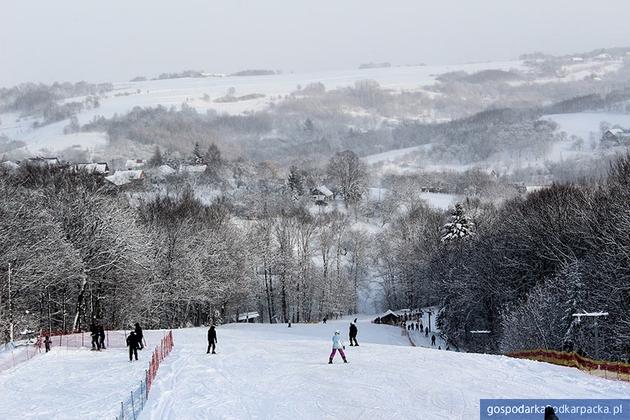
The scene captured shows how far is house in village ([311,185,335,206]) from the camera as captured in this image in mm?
152625

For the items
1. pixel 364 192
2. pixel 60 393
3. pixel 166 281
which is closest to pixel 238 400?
pixel 60 393

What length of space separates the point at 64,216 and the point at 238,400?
34.1 meters

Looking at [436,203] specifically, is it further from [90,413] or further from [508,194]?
[90,413]

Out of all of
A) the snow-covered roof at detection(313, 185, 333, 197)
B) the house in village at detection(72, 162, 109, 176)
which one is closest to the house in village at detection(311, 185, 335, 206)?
the snow-covered roof at detection(313, 185, 333, 197)

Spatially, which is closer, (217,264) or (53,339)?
(53,339)

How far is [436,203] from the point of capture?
15575 centimetres

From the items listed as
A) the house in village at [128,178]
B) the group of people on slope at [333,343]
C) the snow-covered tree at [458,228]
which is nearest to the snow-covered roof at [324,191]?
the house in village at [128,178]

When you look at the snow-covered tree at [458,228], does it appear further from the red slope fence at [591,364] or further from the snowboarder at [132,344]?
the snowboarder at [132,344]

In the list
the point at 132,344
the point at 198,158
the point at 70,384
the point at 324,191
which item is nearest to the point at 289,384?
the point at 70,384

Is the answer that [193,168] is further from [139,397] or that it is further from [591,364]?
[139,397]

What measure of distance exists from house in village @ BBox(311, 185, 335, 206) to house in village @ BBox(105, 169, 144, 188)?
116 ft

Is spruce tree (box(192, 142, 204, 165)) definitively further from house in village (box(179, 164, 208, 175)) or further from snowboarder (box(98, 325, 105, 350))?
snowboarder (box(98, 325, 105, 350))

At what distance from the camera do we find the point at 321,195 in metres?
156

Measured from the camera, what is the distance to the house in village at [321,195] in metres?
153
